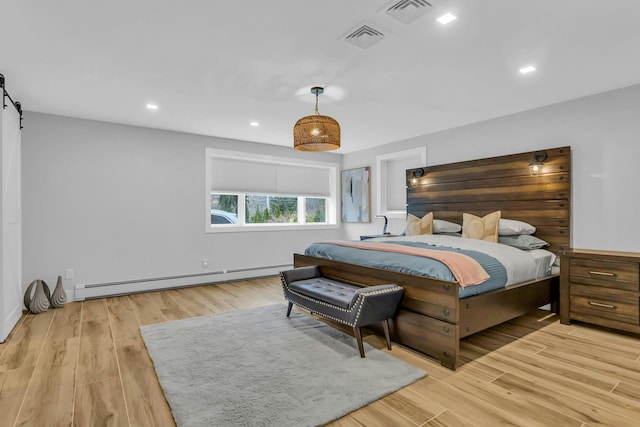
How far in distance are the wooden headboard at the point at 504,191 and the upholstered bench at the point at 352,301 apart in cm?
236

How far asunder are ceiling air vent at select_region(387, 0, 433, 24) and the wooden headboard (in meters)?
2.73

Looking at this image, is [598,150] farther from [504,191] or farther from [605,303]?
[605,303]

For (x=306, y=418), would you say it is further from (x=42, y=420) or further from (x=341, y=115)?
(x=341, y=115)

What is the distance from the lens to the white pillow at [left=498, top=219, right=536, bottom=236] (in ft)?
13.0

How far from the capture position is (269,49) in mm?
2613

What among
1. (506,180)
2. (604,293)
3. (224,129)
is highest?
(224,129)

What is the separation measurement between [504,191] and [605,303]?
1.64 m

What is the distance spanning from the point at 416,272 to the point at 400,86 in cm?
186

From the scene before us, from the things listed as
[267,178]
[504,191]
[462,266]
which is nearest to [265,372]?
[462,266]

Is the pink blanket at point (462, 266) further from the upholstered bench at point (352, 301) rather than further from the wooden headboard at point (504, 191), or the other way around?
the wooden headboard at point (504, 191)

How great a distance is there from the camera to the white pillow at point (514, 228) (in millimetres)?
3955

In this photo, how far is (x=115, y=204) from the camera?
183 inches

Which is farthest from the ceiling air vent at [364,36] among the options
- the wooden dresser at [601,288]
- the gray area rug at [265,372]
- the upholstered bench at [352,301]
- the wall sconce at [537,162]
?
the wooden dresser at [601,288]

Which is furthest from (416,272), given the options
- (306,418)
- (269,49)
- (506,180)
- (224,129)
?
(224,129)
